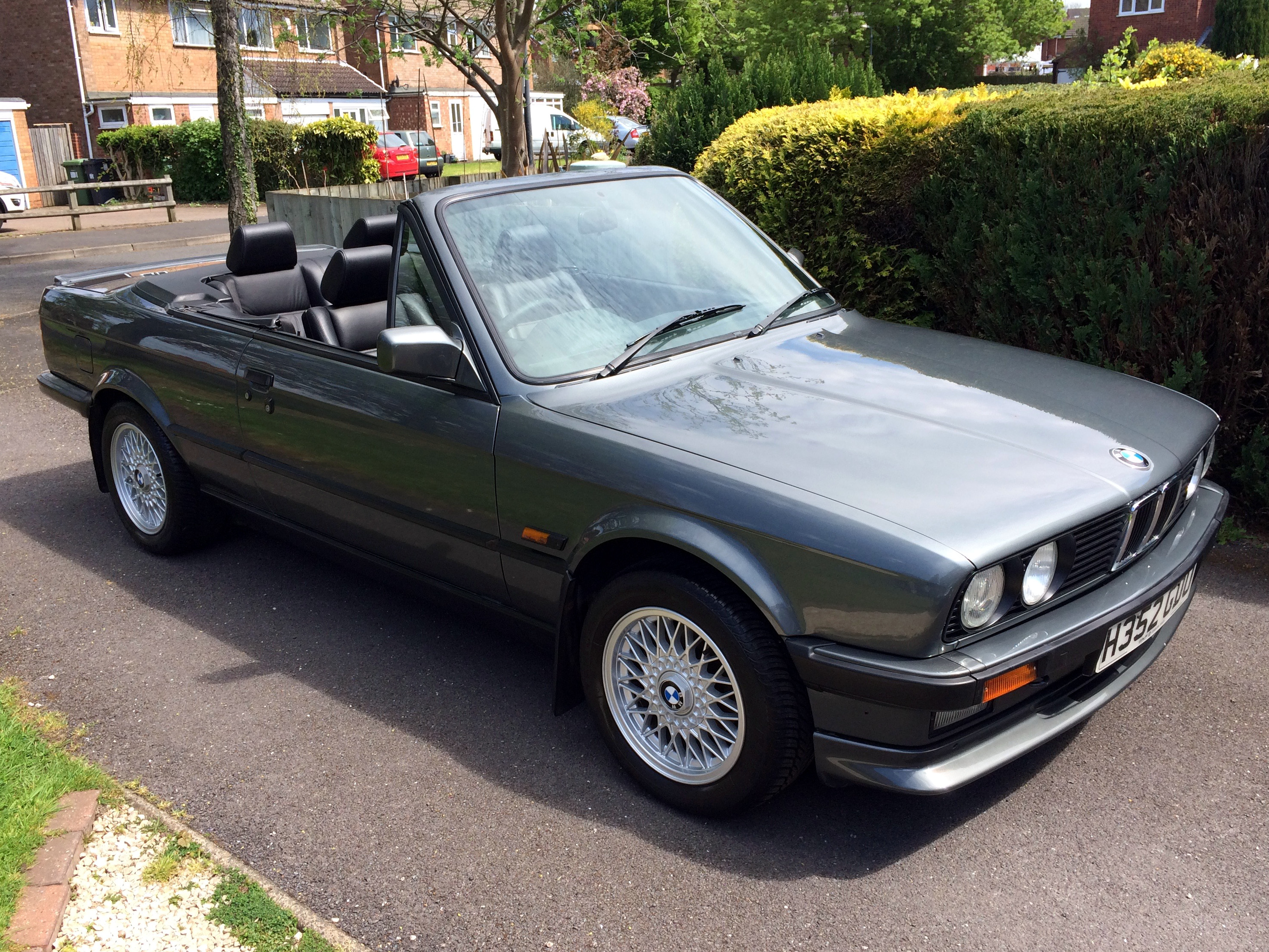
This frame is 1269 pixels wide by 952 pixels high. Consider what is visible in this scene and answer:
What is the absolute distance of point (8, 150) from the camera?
1297 inches

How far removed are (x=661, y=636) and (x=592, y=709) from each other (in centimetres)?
42

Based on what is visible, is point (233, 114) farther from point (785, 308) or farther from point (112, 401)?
point (785, 308)

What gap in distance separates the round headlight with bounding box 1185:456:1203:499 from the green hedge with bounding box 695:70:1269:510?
5.98 feet

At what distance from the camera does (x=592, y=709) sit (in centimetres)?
348

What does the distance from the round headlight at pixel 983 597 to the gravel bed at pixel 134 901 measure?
2030mm

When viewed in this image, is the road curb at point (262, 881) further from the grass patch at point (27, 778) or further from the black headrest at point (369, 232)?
the black headrest at point (369, 232)

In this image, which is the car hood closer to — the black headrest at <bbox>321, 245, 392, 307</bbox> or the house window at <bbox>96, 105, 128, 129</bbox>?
→ the black headrest at <bbox>321, 245, 392, 307</bbox>

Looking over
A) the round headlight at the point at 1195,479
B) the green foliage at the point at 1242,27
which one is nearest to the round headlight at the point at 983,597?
the round headlight at the point at 1195,479

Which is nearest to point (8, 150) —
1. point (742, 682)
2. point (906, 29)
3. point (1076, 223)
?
point (906, 29)

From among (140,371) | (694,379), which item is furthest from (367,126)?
(694,379)

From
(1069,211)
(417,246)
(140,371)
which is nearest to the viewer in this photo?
(417,246)

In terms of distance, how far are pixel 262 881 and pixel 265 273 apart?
3.31 m

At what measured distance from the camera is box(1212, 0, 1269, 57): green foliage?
35875mm

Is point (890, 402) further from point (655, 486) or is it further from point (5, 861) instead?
point (5, 861)
